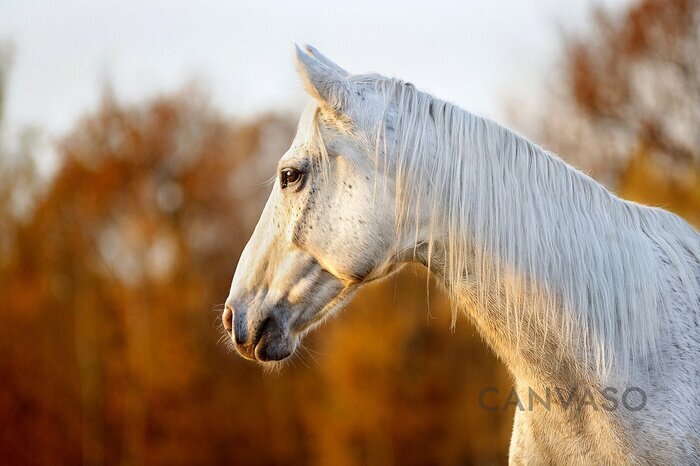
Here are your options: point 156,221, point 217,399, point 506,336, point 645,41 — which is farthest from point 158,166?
point 506,336

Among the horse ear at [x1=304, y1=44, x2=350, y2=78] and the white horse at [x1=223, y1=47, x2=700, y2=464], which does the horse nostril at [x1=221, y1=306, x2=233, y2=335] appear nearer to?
the white horse at [x1=223, y1=47, x2=700, y2=464]

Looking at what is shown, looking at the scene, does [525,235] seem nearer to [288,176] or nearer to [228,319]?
[288,176]

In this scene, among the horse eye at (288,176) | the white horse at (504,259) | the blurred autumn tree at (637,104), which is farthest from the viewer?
the blurred autumn tree at (637,104)

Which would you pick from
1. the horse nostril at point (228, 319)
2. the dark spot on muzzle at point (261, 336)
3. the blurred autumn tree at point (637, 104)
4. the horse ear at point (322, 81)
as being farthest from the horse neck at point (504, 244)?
the blurred autumn tree at point (637, 104)

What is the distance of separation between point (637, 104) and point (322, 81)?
16184 mm

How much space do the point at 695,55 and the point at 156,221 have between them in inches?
783

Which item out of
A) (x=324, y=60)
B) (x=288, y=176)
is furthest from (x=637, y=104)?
(x=288, y=176)

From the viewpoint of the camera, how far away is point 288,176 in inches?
142

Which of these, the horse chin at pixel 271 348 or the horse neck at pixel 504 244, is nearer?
the horse neck at pixel 504 244

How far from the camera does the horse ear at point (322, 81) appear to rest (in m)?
3.36

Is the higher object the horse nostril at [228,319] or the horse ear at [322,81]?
the horse ear at [322,81]

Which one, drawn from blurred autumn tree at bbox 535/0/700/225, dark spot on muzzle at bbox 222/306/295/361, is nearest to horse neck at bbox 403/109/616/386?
dark spot on muzzle at bbox 222/306/295/361

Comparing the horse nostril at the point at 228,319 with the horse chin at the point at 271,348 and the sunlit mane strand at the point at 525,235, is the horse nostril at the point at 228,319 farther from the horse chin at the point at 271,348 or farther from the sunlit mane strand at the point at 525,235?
the sunlit mane strand at the point at 525,235

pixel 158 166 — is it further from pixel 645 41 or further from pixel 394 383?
pixel 645 41
